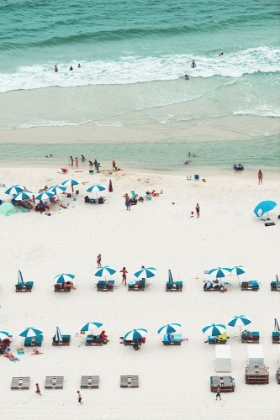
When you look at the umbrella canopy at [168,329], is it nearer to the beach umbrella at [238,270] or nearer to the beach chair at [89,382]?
the beach chair at [89,382]

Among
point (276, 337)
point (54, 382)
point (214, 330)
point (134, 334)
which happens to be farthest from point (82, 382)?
point (276, 337)

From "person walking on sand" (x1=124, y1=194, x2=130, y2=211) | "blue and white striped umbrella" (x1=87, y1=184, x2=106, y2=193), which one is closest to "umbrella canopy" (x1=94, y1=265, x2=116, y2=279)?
"person walking on sand" (x1=124, y1=194, x2=130, y2=211)

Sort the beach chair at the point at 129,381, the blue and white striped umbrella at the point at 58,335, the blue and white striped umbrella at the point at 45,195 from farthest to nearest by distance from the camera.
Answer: the blue and white striped umbrella at the point at 45,195 → the blue and white striped umbrella at the point at 58,335 → the beach chair at the point at 129,381

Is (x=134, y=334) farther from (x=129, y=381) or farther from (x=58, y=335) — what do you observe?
(x=58, y=335)

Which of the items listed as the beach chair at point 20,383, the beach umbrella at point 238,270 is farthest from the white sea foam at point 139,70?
the beach chair at point 20,383

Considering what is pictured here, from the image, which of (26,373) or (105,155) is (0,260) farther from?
(105,155)

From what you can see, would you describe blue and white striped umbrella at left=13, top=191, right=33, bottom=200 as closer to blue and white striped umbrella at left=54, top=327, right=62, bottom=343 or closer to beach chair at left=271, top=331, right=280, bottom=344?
blue and white striped umbrella at left=54, top=327, right=62, bottom=343
